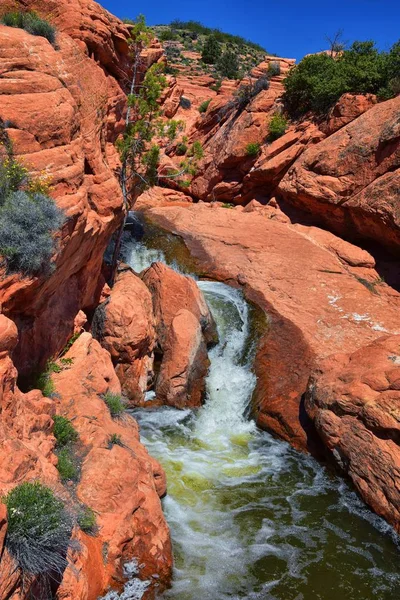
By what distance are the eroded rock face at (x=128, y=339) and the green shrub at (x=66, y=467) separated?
4385 millimetres

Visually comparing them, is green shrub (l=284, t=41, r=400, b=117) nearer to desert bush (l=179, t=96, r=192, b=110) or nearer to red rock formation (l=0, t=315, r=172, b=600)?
desert bush (l=179, t=96, r=192, b=110)

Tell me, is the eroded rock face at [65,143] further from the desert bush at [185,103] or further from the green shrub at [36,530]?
the desert bush at [185,103]

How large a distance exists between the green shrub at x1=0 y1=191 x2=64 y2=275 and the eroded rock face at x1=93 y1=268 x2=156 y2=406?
163 inches

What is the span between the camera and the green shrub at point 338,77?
18297 mm

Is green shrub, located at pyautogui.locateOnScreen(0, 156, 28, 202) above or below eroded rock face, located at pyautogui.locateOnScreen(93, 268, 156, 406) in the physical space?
above

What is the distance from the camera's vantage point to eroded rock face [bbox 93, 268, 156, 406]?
10977mm

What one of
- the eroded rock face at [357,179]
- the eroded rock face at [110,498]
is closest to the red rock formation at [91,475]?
the eroded rock face at [110,498]

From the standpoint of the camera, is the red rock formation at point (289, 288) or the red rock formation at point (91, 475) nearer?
the red rock formation at point (91, 475)

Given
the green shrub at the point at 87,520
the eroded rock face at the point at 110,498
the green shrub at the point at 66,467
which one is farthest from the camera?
the green shrub at the point at 66,467

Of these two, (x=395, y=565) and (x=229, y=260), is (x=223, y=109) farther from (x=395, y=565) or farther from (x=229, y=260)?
(x=395, y=565)

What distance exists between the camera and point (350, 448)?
8781 mm

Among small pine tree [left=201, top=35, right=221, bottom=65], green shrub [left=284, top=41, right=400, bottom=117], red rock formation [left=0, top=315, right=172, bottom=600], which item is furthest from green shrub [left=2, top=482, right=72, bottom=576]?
small pine tree [left=201, top=35, right=221, bottom=65]

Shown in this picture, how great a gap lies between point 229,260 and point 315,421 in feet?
23.9

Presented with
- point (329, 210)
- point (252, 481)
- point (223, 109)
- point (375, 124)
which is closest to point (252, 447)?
point (252, 481)
